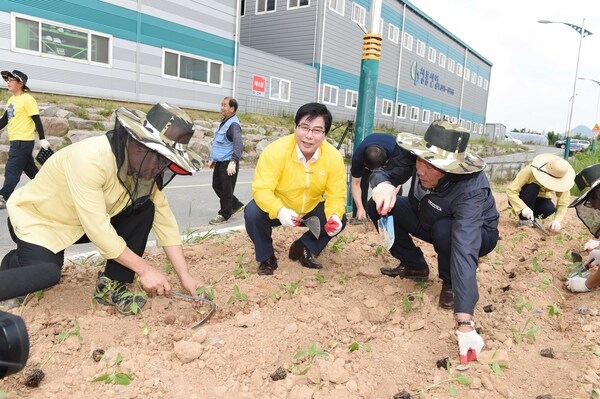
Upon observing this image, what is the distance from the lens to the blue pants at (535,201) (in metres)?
5.58

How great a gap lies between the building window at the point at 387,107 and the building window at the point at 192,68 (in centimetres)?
1242

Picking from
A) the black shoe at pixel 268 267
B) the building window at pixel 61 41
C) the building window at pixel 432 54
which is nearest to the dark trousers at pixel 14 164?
the black shoe at pixel 268 267

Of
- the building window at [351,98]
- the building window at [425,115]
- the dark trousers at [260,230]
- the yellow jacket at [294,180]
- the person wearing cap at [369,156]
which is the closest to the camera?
the yellow jacket at [294,180]

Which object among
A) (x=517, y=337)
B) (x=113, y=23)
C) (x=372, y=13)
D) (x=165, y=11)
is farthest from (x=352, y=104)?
(x=517, y=337)

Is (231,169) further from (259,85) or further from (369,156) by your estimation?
(259,85)

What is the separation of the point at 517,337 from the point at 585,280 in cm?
122

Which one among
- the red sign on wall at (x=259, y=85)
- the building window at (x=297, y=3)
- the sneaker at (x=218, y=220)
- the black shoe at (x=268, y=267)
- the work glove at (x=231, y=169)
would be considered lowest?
the sneaker at (x=218, y=220)

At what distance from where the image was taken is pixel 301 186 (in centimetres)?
360

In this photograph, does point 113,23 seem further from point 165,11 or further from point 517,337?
point 517,337

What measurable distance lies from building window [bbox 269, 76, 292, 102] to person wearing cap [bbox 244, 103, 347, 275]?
50.6ft

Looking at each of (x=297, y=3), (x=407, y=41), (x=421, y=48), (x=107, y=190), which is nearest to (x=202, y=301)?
(x=107, y=190)

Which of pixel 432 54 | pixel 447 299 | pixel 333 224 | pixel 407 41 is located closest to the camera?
pixel 447 299

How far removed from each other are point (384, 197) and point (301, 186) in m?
0.71

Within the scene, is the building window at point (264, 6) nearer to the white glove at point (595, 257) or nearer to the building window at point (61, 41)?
the building window at point (61, 41)
